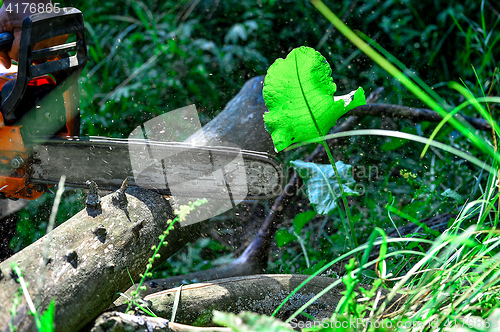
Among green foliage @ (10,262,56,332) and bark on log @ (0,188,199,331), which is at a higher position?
green foliage @ (10,262,56,332)

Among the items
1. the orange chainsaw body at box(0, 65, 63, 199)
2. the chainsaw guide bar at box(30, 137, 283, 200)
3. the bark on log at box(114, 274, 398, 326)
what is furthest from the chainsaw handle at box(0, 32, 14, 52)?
the bark on log at box(114, 274, 398, 326)

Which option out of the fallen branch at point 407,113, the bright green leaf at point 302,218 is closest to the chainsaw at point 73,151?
the bright green leaf at point 302,218

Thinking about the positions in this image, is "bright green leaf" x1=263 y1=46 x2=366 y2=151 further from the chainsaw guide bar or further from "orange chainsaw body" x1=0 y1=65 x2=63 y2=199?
"orange chainsaw body" x1=0 y1=65 x2=63 y2=199

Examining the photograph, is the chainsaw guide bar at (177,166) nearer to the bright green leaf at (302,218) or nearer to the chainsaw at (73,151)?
the chainsaw at (73,151)

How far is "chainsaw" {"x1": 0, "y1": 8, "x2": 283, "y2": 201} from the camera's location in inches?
60.0

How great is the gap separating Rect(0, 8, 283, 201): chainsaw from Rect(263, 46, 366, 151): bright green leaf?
0.20m

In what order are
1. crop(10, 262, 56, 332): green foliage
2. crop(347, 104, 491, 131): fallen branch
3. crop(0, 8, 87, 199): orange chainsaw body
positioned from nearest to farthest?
crop(10, 262, 56, 332): green foliage → crop(0, 8, 87, 199): orange chainsaw body → crop(347, 104, 491, 131): fallen branch

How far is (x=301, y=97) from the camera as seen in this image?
4.30 ft

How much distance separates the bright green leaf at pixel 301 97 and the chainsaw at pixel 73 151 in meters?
0.20

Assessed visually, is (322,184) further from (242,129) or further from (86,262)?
(86,262)

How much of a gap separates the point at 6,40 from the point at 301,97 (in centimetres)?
129

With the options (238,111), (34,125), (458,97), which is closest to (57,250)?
(34,125)

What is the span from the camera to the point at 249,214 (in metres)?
2.37

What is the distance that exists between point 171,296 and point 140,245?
9.1 inches
